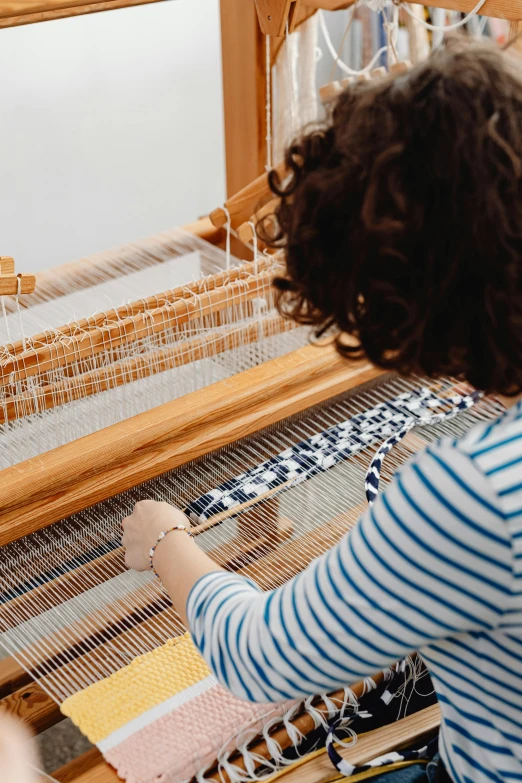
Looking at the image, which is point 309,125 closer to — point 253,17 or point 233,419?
point 233,419

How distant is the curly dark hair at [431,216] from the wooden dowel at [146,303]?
747mm

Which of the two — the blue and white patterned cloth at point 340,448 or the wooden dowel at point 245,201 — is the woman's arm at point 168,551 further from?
the wooden dowel at point 245,201

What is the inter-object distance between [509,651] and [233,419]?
790 millimetres

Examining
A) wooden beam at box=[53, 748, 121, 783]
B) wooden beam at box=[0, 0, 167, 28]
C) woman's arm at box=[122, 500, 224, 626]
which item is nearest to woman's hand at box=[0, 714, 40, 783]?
wooden beam at box=[53, 748, 121, 783]

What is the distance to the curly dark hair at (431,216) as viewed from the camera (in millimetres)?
645

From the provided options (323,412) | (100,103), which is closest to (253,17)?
(323,412)

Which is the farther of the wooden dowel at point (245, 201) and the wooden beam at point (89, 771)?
the wooden dowel at point (245, 201)

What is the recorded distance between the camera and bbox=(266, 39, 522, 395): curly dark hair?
2.12 ft

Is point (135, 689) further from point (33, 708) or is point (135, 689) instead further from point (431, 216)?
point (431, 216)

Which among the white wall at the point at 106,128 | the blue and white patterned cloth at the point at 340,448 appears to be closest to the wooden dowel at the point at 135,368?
the blue and white patterned cloth at the point at 340,448

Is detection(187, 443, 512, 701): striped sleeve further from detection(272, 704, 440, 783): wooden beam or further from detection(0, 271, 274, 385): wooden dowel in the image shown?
detection(0, 271, 274, 385): wooden dowel

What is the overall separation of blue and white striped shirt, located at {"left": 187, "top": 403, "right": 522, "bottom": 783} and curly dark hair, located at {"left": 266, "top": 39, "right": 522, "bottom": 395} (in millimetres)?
78

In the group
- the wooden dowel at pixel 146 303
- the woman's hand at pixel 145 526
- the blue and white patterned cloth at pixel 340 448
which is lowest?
the blue and white patterned cloth at pixel 340 448

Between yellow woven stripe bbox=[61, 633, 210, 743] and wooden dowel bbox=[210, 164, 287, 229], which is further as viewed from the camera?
wooden dowel bbox=[210, 164, 287, 229]
